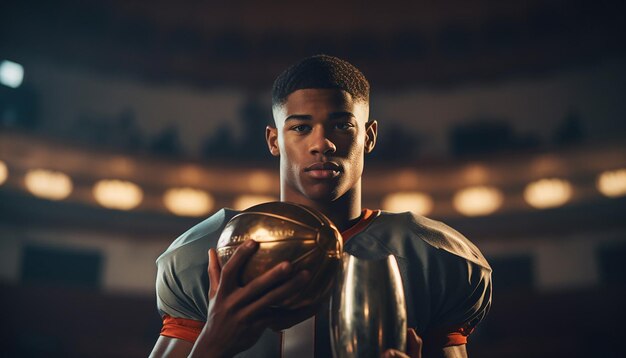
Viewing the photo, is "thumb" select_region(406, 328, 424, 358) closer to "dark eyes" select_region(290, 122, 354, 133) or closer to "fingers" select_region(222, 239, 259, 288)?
"fingers" select_region(222, 239, 259, 288)

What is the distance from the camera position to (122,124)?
51.5 ft

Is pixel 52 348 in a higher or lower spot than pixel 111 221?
lower

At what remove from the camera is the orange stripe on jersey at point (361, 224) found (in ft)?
7.34

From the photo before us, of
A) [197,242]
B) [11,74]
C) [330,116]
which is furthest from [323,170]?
[11,74]

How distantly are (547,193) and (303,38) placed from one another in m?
7.94

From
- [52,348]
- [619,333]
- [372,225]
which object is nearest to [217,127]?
[52,348]

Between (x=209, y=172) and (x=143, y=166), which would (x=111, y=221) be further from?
(x=209, y=172)

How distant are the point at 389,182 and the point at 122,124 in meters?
7.27

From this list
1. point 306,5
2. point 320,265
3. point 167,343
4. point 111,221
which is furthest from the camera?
point 306,5

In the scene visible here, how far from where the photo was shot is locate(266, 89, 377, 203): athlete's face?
6.96ft

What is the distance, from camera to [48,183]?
14.0 meters

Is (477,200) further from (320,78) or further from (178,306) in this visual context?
(178,306)

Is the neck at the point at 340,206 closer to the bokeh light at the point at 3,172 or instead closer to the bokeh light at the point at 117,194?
the bokeh light at the point at 117,194

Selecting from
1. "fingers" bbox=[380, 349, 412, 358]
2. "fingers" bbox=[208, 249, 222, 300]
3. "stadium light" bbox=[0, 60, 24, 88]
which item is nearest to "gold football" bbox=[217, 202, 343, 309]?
"fingers" bbox=[208, 249, 222, 300]
